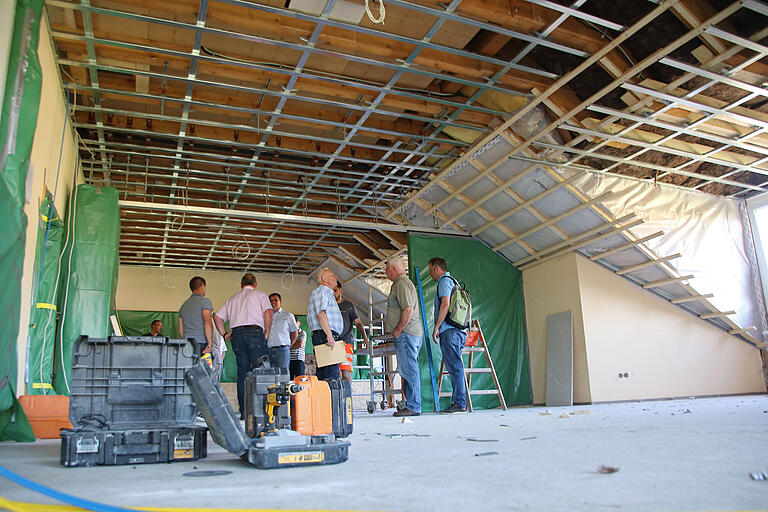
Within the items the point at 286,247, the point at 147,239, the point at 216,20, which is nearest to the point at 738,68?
the point at 216,20

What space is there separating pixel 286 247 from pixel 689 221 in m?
6.61

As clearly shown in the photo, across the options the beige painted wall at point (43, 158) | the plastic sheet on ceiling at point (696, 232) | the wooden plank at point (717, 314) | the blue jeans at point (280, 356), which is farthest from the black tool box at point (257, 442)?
the wooden plank at point (717, 314)

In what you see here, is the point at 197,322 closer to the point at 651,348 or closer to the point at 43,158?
the point at 43,158

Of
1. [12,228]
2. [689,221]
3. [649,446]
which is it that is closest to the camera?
[649,446]

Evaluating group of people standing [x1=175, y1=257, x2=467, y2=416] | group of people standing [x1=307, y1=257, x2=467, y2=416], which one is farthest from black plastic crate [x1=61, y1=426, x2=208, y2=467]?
group of people standing [x1=175, y1=257, x2=467, y2=416]

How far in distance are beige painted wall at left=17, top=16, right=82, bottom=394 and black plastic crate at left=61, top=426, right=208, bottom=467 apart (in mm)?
1943

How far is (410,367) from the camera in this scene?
5.88 metres

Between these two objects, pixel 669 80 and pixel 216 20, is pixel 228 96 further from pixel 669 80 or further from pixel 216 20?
pixel 669 80

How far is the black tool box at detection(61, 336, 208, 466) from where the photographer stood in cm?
239

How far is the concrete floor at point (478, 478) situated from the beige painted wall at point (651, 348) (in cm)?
475

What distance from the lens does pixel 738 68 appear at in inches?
181

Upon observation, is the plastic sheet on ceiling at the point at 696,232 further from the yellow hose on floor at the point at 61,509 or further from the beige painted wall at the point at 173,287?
the beige painted wall at the point at 173,287

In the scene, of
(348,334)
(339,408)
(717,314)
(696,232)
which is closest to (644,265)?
(696,232)

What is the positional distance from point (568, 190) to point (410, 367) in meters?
2.90
